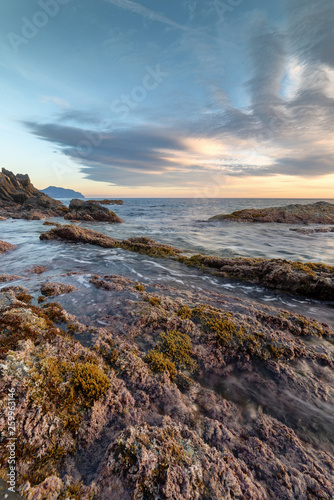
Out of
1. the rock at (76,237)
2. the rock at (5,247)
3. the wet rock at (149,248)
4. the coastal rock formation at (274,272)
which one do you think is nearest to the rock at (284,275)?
the coastal rock formation at (274,272)

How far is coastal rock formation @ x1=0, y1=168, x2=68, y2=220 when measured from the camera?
51031 mm

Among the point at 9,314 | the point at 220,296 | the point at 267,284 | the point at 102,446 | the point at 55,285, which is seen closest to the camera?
the point at 102,446

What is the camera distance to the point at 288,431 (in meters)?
3.95

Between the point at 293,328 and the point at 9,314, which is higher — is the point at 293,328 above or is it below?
below

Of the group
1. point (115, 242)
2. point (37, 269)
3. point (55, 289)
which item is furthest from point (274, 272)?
point (115, 242)

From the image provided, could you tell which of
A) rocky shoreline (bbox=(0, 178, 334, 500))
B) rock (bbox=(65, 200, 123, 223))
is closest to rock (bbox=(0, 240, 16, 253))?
rocky shoreline (bbox=(0, 178, 334, 500))

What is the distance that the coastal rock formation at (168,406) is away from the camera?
2.93m

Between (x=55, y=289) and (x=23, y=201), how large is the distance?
273 feet

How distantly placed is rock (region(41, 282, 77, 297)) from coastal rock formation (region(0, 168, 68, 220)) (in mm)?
44121

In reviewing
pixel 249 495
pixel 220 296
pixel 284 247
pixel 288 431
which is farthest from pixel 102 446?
pixel 284 247

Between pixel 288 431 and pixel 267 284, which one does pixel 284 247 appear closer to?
pixel 267 284

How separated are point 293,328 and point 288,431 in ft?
13.3

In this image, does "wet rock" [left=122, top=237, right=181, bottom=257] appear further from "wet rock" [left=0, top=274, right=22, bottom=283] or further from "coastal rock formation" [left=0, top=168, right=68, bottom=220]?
"coastal rock formation" [left=0, top=168, right=68, bottom=220]

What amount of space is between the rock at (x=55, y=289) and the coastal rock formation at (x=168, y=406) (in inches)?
74.0
